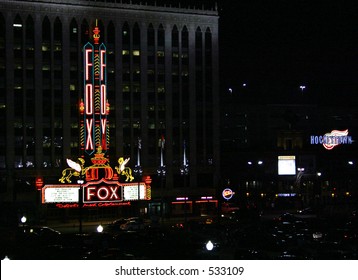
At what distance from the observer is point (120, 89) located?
Result: 88.4m

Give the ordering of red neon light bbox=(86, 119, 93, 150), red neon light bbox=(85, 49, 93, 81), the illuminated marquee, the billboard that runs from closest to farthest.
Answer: red neon light bbox=(86, 119, 93, 150), red neon light bbox=(85, 49, 93, 81), the billboard, the illuminated marquee

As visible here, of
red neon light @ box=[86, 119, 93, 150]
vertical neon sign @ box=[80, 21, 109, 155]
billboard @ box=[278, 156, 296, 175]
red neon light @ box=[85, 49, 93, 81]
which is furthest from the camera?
billboard @ box=[278, 156, 296, 175]

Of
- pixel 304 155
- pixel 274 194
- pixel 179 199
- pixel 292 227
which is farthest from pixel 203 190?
pixel 292 227

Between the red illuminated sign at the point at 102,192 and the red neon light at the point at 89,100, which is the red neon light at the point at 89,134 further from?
the red illuminated sign at the point at 102,192

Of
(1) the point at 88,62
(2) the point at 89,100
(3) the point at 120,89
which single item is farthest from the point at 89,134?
(3) the point at 120,89

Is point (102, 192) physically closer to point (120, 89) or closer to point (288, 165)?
point (120, 89)

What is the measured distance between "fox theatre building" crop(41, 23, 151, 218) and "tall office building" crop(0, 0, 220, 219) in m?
7.78

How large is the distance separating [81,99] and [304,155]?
36296 millimetres

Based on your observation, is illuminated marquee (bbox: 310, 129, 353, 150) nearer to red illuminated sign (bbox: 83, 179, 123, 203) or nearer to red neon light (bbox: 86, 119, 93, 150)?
red illuminated sign (bbox: 83, 179, 123, 203)

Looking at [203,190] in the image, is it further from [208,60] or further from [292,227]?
[292,227]

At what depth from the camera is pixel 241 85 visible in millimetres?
118562

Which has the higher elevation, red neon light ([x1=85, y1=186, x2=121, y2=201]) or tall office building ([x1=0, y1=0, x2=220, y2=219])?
tall office building ([x1=0, y1=0, x2=220, y2=219])

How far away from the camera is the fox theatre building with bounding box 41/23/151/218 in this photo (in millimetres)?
72000

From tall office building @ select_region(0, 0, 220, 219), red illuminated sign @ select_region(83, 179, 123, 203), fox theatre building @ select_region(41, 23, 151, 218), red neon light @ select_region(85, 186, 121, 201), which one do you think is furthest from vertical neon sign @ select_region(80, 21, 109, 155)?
tall office building @ select_region(0, 0, 220, 219)
